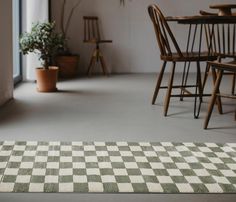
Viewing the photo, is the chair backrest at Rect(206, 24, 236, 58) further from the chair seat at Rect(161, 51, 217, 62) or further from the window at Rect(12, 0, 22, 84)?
the window at Rect(12, 0, 22, 84)

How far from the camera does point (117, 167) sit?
2.19m

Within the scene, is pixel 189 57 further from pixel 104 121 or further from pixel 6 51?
pixel 6 51

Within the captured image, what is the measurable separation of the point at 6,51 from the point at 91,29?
8.55ft

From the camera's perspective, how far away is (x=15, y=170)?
6.95 ft

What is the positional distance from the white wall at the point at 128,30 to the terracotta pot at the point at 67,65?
0.49m

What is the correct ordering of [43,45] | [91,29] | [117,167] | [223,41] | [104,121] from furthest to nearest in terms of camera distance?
[91,29]
[43,45]
[223,41]
[104,121]
[117,167]

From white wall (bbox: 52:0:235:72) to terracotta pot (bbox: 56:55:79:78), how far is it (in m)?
0.49

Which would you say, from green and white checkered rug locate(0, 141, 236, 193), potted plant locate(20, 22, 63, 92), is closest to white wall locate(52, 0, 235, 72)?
potted plant locate(20, 22, 63, 92)

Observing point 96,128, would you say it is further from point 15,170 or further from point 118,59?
point 118,59

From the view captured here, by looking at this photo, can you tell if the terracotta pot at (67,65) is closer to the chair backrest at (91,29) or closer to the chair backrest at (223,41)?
the chair backrest at (91,29)

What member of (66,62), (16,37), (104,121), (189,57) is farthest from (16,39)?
(189,57)

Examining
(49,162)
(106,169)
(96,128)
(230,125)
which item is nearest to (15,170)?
(49,162)

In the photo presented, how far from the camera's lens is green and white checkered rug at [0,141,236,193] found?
194 cm

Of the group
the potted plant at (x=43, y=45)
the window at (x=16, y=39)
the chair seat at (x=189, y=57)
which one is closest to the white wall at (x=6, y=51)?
the potted plant at (x=43, y=45)
